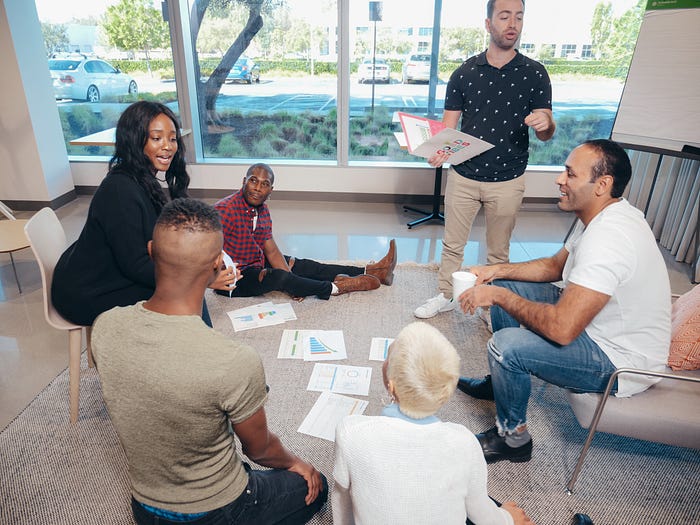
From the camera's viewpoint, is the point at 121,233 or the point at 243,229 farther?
the point at 243,229

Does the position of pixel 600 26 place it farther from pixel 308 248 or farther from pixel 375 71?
pixel 308 248

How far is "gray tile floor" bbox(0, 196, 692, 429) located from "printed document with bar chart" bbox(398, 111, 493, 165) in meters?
0.99

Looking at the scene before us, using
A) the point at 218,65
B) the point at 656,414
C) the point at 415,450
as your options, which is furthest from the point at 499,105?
the point at 218,65

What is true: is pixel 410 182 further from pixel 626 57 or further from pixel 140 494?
pixel 140 494

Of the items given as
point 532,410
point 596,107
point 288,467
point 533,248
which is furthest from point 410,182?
point 288,467

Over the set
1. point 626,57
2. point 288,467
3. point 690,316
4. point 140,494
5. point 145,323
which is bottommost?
point 288,467

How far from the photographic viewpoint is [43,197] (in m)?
4.79

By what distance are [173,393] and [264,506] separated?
528 mm

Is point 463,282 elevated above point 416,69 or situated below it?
below

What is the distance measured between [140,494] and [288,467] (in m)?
0.44

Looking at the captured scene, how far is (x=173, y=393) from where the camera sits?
1.08 metres

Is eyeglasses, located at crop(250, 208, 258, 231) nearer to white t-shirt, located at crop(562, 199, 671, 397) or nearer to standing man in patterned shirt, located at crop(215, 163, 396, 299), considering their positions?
standing man in patterned shirt, located at crop(215, 163, 396, 299)

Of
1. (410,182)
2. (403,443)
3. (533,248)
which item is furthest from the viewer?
(410,182)

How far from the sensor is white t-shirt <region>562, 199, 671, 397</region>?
1.64m
